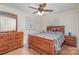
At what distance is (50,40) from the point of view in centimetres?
166

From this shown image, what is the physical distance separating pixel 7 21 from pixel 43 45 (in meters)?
0.82

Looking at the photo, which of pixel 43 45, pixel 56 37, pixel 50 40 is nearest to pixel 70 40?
pixel 56 37

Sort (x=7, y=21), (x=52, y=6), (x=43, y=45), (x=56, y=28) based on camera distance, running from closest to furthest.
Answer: (x=52, y=6), (x=7, y=21), (x=56, y=28), (x=43, y=45)

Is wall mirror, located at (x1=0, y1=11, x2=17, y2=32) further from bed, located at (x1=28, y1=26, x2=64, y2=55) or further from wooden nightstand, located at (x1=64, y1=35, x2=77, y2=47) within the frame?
wooden nightstand, located at (x1=64, y1=35, x2=77, y2=47)

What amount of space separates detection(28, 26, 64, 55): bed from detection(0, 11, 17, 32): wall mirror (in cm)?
39

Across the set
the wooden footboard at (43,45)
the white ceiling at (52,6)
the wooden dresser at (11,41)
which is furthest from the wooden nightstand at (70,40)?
the wooden dresser at (11,41)

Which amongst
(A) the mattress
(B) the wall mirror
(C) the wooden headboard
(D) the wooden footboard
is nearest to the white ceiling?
(B) the wall mirror

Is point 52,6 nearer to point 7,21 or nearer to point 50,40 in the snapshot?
point 50,40

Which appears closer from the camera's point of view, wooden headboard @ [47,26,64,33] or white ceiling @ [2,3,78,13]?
white ceiling @ [2,3,78,13]

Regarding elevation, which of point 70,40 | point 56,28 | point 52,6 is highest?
point 52,6

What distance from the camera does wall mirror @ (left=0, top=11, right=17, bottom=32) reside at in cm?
161

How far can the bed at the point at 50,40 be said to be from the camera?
1.59 meters

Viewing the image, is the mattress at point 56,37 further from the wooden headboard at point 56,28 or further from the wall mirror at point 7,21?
the wall mirror at point 7,21
